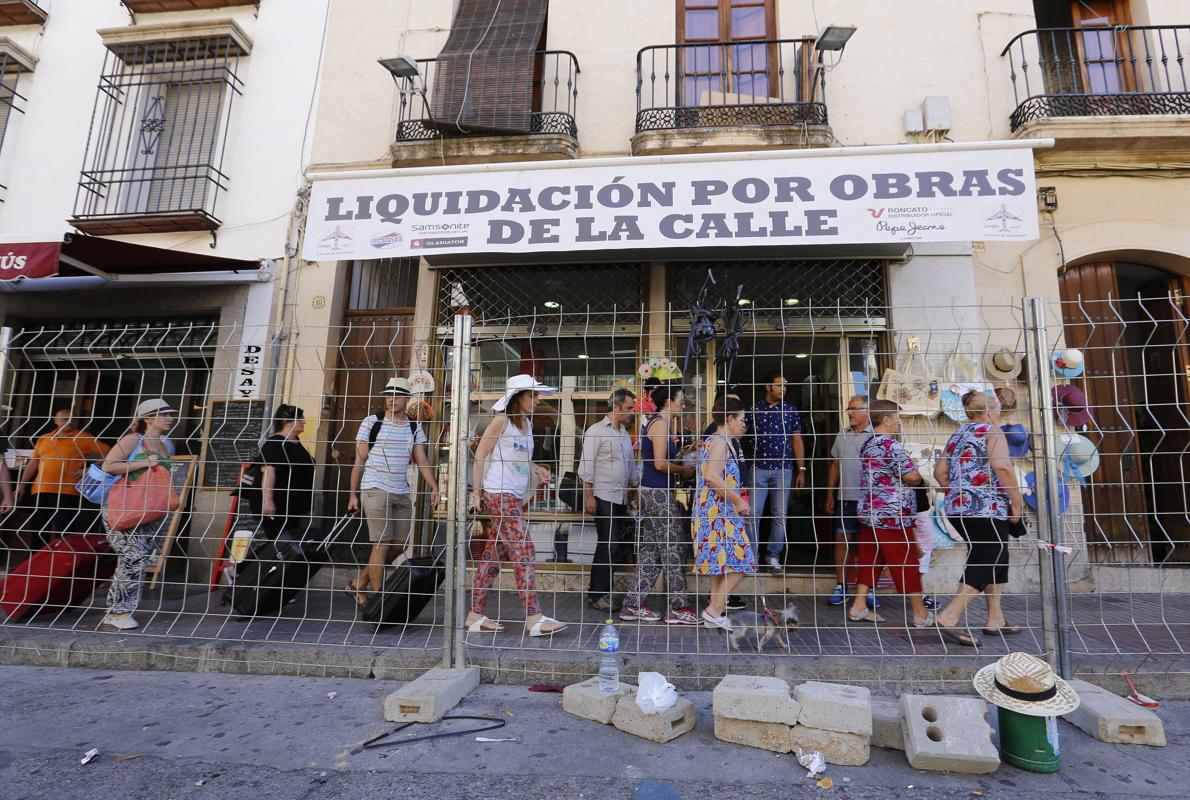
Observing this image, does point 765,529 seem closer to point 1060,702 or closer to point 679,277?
point 679,277

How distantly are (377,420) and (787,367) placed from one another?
4.57 meters

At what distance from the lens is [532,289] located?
7.45 meters

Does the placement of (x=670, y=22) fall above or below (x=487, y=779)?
above

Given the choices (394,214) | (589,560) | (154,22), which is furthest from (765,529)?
(154,22)

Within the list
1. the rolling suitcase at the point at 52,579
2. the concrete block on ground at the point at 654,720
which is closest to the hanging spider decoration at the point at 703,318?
the concrete block on ground at the point at 654,720

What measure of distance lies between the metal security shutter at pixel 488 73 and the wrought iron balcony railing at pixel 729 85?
1370 mm

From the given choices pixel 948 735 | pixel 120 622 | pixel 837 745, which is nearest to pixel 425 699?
pixel 837 745

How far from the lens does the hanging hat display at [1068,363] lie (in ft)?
20.4

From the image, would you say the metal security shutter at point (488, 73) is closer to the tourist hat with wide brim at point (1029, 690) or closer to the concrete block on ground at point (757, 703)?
the concrete block on ground at point (757, 703)

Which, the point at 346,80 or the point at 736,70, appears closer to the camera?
the point at 736,70

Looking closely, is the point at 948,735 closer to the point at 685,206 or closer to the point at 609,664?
the point at 609,664

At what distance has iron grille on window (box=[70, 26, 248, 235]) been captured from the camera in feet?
27.0

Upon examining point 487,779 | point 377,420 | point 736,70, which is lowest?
point 487,779

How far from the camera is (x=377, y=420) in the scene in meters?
5.37
